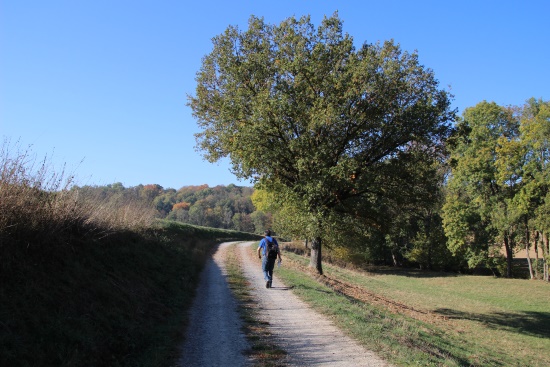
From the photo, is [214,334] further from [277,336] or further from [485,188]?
[485,188]

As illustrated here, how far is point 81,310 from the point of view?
6.63 metres

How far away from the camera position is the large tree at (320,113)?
50.4ft

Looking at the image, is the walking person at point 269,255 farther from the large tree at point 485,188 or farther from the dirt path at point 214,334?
the large tree at point 485,188

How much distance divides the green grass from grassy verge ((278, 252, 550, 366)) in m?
3.99

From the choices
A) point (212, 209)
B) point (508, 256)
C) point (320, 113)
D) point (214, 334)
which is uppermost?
point (212, 209)

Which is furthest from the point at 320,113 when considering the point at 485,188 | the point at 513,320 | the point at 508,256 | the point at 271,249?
the point at 508,256

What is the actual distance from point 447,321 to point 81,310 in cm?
1525

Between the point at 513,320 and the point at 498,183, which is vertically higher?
the point at 498,183

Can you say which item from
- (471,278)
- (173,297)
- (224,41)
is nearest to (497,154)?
(471,278)

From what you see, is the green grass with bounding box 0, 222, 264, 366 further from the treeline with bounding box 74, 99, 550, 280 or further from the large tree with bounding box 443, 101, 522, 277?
the large tree with bounding box 443, 101, 522, 277

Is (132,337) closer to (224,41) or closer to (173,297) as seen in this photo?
(173,297)

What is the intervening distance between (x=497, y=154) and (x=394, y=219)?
2279 centimetres

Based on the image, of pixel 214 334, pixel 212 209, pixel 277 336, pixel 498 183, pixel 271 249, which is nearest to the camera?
pixel 277 336

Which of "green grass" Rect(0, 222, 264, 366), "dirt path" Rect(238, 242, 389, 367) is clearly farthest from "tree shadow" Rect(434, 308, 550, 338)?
"green grass" Rect(0, 222, 264, 366)
